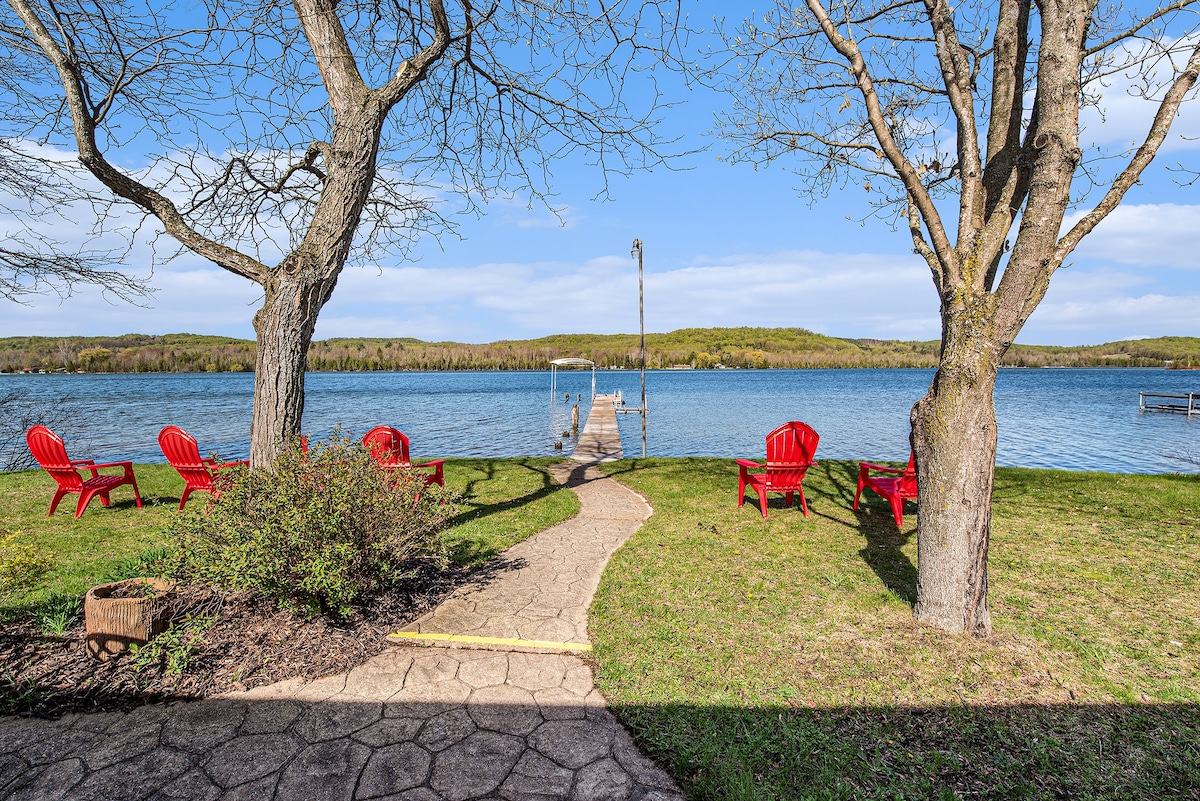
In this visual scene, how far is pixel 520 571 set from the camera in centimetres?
458

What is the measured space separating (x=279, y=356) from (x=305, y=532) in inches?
54.2

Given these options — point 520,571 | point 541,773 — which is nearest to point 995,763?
point 541,773

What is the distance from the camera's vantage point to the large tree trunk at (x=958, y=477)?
10.1 feet

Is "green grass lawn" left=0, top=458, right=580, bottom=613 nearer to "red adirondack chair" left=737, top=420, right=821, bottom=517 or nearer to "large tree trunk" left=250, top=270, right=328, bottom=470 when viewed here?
"large tree trunk" left=250, top=270, right=328, bottom=470

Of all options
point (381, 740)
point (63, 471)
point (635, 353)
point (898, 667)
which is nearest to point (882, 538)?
point (898, 667)

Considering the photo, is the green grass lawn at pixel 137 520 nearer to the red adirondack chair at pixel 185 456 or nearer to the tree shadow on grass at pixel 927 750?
the red adirondack chair at pixel 185 456

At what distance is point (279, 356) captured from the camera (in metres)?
3.82

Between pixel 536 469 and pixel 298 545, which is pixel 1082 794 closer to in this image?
pixel 298 545

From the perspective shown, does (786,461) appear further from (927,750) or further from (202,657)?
(202,657)

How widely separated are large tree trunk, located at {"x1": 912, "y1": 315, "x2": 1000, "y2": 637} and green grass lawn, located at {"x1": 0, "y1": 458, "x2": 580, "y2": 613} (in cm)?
323

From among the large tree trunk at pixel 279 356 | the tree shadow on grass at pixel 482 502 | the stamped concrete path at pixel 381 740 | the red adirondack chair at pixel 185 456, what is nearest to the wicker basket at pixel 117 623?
the stamped concrete path at pixel 381 740

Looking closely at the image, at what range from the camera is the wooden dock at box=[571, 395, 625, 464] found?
43.6 ft

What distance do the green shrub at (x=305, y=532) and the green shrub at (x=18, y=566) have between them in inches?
27.8

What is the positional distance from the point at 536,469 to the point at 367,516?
6549 millimetres
